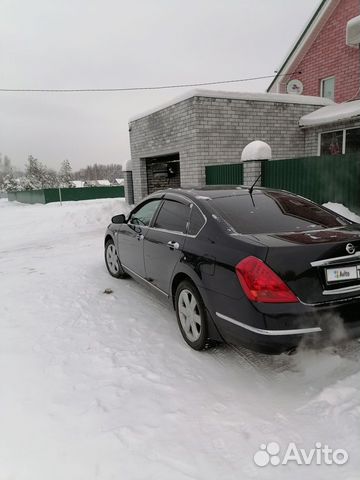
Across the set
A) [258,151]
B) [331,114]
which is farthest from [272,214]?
[331,114]

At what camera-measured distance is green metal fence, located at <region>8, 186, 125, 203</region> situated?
30.7m

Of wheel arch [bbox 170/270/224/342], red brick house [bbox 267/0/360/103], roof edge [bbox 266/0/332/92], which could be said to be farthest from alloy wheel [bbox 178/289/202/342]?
roof edge [bbox 266/0/332/92]

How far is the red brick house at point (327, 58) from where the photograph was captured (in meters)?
13.0

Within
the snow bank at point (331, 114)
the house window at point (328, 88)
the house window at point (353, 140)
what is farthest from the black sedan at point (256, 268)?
the house window at point (328, 88)

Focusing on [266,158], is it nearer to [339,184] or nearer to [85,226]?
[339,184]

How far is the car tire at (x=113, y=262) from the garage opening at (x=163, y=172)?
781cm

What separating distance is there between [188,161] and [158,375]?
8.85 meters

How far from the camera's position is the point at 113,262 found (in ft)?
18.6

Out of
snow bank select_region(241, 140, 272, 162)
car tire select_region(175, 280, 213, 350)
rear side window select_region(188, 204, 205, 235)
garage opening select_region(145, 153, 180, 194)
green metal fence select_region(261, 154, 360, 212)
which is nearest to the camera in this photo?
car tire select_region(175, 280, 213, 350)

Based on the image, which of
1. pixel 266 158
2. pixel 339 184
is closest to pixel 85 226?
pixel 266 158

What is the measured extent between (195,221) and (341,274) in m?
1.41

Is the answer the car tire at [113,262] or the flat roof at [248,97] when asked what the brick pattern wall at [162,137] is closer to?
the flat roof at [248,97]

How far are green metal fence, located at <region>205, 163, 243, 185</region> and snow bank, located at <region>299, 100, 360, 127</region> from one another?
3.35 meters

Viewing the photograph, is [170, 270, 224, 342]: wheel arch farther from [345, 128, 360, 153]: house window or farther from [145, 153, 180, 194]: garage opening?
[145, 153, 180, 194]: garage opening
